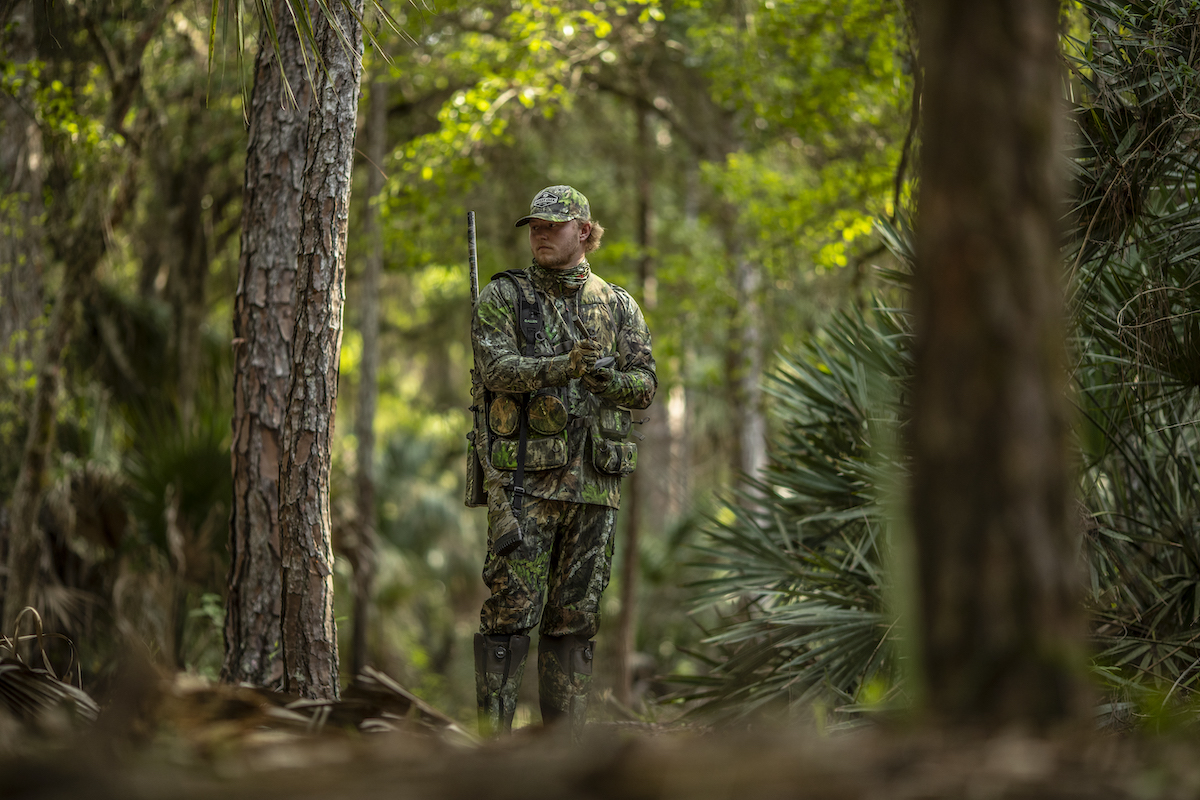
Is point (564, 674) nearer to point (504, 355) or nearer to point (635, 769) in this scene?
point (504, 355)

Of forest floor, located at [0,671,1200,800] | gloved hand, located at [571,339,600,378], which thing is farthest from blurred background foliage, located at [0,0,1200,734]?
gloved hand, located at [571,339,600,378]

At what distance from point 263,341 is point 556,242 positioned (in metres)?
1.49

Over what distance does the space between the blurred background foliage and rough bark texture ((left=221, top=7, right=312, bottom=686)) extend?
12.4 inches

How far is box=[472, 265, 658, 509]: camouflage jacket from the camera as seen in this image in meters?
3.50

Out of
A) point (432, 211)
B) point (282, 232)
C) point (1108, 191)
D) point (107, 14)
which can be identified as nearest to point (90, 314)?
point (107, 14)

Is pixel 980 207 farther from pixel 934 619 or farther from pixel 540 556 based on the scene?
pixel 540 556

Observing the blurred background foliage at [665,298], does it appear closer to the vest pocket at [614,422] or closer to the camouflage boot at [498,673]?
the vest pocket at [614,422]

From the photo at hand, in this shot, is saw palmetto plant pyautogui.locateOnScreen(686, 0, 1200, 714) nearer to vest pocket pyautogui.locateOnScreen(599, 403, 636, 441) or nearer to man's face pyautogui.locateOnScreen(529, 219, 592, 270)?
vest pocket pyautogui.locateOnScreen(599, 403, 636, 441)

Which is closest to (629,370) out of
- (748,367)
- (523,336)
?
(523,336)

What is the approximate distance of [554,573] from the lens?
3.69 metres

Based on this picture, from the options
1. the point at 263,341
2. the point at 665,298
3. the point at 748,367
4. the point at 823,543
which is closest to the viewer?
the point at 263,341

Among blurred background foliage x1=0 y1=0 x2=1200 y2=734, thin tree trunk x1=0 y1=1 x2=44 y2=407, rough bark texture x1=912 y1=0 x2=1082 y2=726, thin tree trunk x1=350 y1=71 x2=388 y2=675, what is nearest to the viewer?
rough bark texture x1=912 y1=0 x2=1082 y2=726

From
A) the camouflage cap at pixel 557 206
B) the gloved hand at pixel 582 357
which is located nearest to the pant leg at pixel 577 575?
the gloved hand at pixel 582 357

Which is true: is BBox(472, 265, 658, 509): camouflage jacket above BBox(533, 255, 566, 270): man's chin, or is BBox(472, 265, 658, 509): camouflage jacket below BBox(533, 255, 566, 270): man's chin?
below
